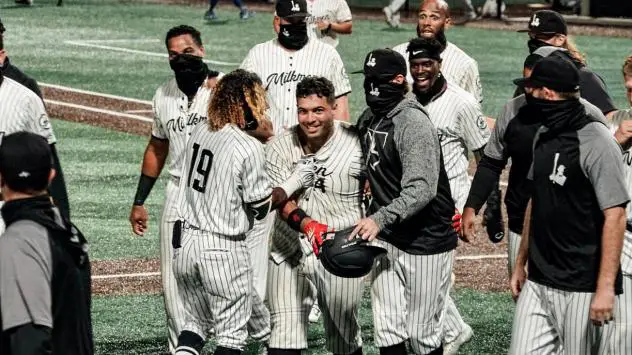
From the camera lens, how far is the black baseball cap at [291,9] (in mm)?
9812

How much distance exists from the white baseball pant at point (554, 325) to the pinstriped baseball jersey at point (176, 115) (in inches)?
103

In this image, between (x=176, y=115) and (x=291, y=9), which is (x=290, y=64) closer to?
(x=291, y=9)

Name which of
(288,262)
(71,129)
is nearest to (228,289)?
(288,262)

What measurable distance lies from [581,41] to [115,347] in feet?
69.2

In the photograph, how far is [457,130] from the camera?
8.89m

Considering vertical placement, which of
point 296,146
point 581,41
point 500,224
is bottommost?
point 581,41

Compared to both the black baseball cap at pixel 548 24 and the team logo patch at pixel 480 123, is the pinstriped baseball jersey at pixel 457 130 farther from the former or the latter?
the black baseball cap at pixel 548 24

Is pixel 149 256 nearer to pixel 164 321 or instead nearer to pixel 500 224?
pixel 164 321

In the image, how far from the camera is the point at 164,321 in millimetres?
10148

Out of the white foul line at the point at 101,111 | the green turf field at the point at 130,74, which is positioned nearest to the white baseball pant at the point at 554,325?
the green turf field at the point at 130,74

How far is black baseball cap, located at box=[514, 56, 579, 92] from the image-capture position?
6953 millimetres

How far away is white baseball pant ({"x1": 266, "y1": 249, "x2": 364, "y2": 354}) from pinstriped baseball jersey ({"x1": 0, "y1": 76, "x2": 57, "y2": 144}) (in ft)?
5.39

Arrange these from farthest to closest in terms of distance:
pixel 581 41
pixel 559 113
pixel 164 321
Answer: pixel 581 41 → pixel 164 321 → pixel 559 113

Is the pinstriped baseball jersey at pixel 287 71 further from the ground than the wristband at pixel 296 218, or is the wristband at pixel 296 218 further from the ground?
the pinstriped baseball jersey at pixel 287 71
